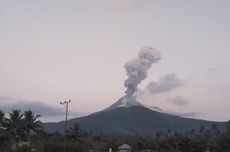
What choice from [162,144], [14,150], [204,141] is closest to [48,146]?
[14,150]

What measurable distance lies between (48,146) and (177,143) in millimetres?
32318

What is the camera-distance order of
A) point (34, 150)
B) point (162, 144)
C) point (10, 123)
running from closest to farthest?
point (34, 150)
point (10, 123)
point (162, 144)

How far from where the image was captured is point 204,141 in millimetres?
98188

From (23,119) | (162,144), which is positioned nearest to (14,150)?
(23,119)

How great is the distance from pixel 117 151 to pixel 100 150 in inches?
137

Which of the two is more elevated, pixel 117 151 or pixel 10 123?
pixel 10 123

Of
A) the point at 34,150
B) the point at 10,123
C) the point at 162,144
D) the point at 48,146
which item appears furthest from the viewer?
the point at 162,144

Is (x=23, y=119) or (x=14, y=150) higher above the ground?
(x=23, y=119)

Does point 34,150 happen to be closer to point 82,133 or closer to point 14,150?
point 14,150

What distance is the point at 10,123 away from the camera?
83875mm

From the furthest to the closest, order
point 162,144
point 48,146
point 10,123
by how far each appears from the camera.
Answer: point 162,144
point 10,123
point 48,146

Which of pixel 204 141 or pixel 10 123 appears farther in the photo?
pixel 204 141

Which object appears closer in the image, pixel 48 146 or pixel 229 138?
pixel 48 146

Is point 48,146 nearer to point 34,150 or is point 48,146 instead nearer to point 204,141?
point 34,150
